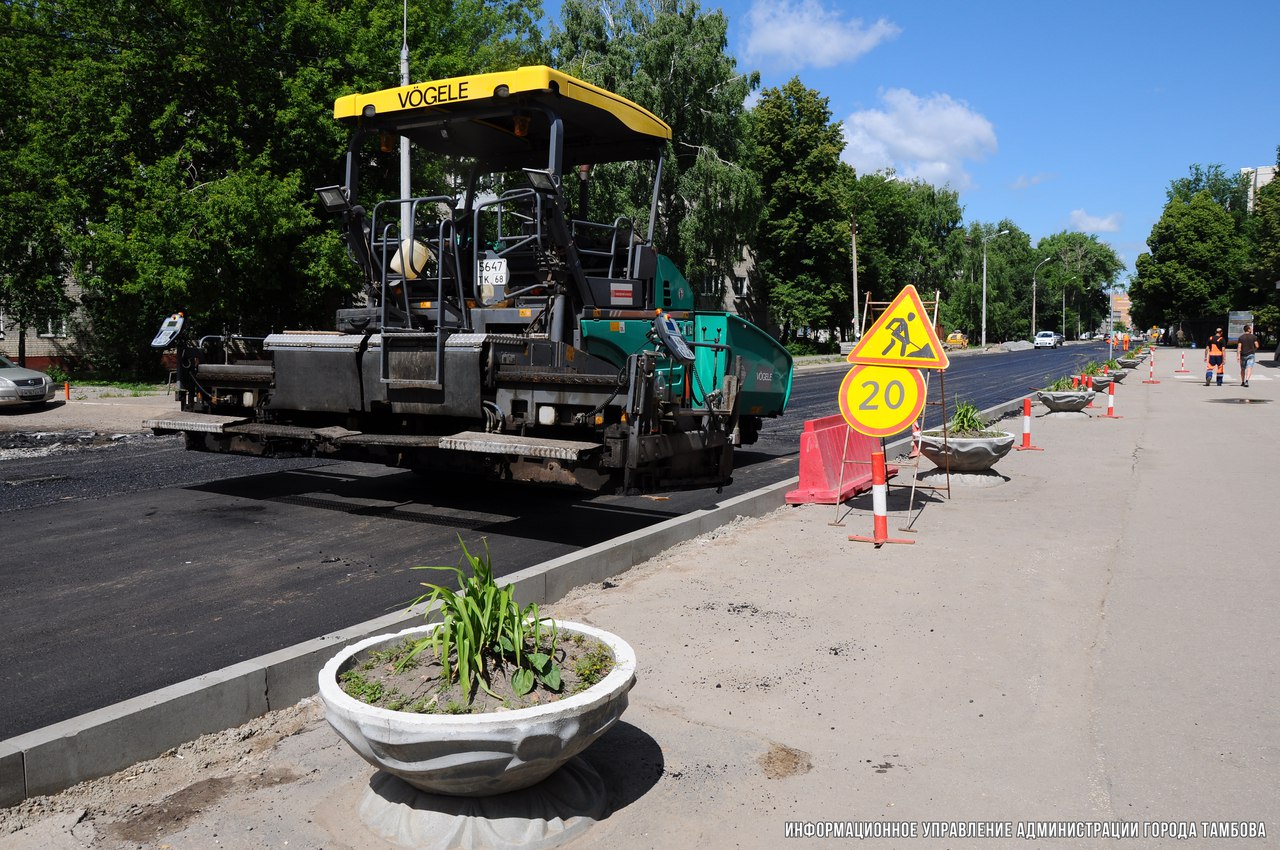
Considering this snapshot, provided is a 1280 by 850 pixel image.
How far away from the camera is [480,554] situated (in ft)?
25.2

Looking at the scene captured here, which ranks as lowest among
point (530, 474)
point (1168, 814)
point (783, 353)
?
point (1168, 814)

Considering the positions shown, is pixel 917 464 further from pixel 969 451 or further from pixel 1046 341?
pixel 1046 341

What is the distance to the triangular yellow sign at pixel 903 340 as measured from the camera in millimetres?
9180

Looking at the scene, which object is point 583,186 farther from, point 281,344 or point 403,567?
point 403,567

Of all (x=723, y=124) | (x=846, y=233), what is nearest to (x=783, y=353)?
(x=723, y=124)

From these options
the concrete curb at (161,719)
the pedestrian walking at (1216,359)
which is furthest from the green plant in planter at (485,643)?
the pedestrian walking at (1216,359)

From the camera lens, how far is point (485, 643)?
352 cm

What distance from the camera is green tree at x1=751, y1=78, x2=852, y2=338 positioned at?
58.0 m

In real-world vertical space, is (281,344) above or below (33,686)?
above

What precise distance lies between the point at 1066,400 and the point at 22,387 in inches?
877

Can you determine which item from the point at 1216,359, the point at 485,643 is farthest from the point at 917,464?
the point at 1216,359

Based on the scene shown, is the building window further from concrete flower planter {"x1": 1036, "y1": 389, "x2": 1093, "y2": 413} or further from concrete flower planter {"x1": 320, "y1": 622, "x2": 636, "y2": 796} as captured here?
concrete flower planter {"x1": 320, "y1": 622, "x2": 636, "y2": 796}

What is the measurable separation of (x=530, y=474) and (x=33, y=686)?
3365mm

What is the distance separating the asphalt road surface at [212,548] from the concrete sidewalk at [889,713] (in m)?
1.12
